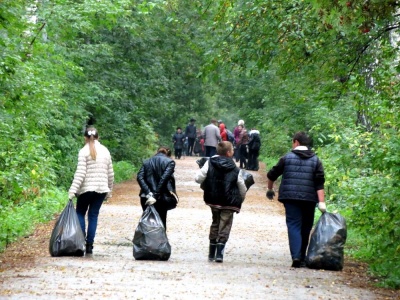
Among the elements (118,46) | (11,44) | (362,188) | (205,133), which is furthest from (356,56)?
(205,133)

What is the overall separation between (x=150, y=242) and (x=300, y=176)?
213 centimetres

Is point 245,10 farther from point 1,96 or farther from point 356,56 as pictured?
point 1,96

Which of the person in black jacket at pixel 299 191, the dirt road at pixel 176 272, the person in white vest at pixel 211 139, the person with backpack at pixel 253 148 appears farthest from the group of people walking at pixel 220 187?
the person with backpack at pixel 253 148

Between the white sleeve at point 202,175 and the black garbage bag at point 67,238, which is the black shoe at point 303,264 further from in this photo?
the black garbage bag at point 67,238

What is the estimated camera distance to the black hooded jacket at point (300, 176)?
1198cm

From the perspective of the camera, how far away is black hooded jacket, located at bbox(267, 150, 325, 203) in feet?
39.3

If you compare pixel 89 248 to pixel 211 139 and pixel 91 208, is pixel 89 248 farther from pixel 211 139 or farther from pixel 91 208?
pixel 211 139

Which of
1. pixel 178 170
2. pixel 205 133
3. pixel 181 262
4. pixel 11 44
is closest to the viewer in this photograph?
pixel 181 262

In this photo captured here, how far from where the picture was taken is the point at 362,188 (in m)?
13.2

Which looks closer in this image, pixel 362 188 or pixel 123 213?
pixel 362 188

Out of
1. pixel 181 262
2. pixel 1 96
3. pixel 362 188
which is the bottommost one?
pixel 181 262

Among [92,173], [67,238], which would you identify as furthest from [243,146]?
[67,238]

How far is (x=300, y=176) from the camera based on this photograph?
12.0m

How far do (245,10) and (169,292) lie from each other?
621 centimetres
